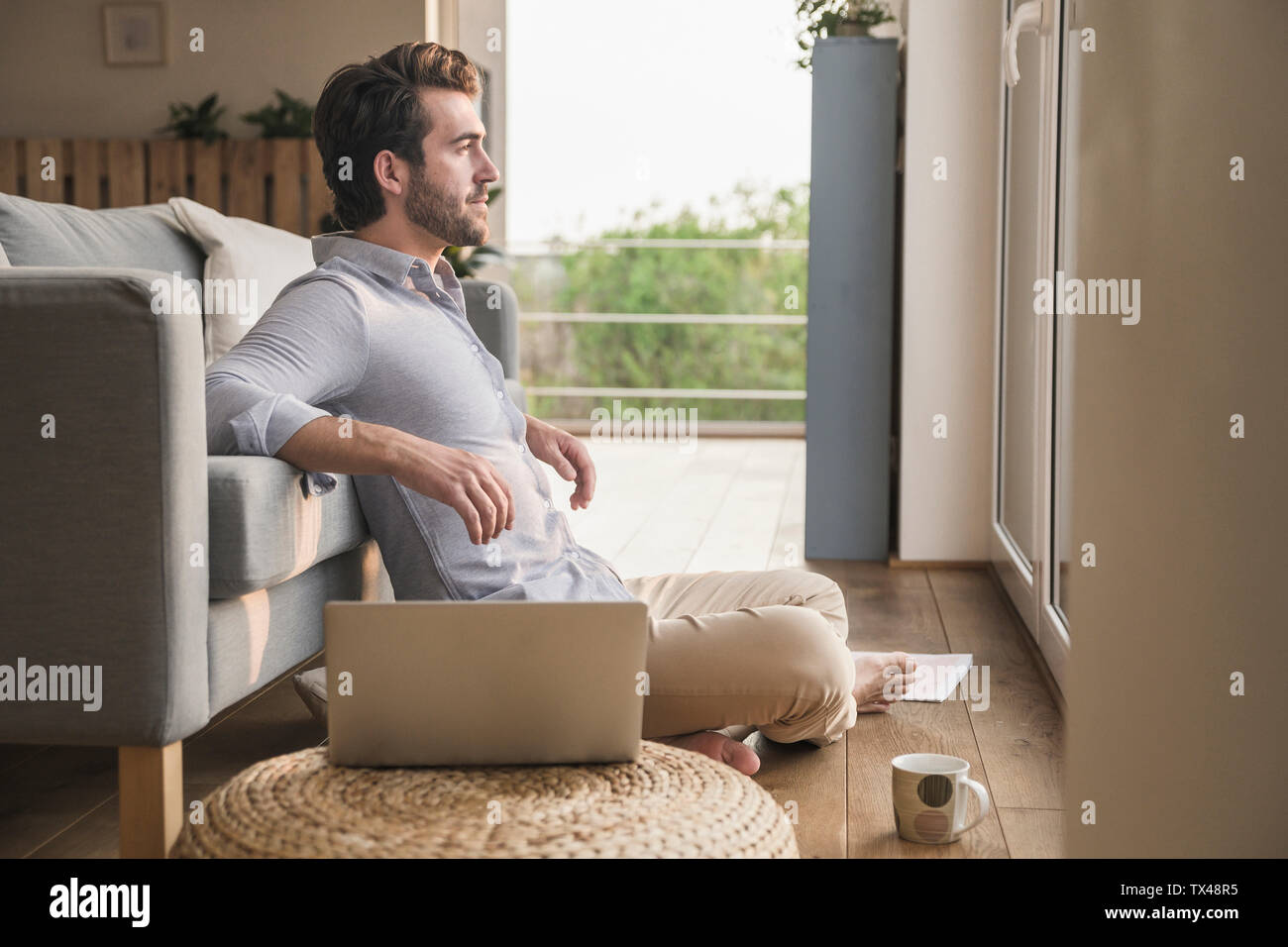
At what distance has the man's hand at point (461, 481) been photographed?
1.26 meters

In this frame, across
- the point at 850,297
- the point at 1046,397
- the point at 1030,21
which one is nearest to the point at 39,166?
the point at 850,297

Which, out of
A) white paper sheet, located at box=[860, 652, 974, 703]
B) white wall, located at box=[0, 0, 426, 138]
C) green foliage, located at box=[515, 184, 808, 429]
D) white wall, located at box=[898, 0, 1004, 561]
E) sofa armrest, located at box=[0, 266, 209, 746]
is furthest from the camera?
green foliage, located at box=[515, 184, 808, 429]

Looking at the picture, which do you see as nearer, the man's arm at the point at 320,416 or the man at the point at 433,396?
the man's arm at the point at 320,416

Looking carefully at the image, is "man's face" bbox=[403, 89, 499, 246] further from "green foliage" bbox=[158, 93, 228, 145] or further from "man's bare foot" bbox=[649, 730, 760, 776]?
"green foliage" bbox=[158, 93, 228, 145]

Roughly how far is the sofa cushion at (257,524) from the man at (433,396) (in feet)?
0.10

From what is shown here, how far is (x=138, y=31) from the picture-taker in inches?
200

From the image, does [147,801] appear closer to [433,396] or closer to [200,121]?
[433,396]

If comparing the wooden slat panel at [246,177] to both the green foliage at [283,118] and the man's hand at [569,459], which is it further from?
the man's hand at [569,459]

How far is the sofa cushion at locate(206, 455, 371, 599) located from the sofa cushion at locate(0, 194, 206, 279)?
0.62m

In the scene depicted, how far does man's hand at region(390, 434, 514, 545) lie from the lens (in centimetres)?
126

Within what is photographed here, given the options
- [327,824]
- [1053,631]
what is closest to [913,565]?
[1053,631]

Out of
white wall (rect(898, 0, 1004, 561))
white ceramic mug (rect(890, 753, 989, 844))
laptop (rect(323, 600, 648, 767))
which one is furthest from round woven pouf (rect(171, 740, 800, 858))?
white wall (rect(898, 0, 1004, 561))

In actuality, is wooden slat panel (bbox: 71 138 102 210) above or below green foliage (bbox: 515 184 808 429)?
above

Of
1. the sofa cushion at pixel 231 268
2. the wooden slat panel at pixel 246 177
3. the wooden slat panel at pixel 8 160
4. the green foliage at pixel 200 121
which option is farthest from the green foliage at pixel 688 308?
the sofa cushion at pixel 231 268
